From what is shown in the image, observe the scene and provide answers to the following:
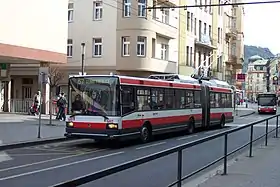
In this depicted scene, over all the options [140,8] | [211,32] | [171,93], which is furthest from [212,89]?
[211,32]

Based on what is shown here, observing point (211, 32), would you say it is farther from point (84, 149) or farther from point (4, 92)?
point (84, 149)

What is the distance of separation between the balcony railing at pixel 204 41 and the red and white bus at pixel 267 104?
30.2ft

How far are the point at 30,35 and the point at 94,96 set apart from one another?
49.1ft

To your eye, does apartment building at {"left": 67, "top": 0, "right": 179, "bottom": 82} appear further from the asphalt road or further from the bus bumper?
the bus bumper

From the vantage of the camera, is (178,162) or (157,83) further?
(157,83)

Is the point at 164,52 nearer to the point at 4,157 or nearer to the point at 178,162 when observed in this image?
the point at 4,157

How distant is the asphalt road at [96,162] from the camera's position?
254 inches

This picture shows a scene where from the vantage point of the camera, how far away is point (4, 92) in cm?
3738

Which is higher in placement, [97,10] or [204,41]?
[97,10]

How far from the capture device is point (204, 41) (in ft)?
188

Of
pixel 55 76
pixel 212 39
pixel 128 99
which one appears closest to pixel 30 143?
pixel 128 99

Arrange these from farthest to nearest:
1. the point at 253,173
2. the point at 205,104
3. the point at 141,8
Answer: the point at 141,8 → the point at 205,104 → the point at 253,173

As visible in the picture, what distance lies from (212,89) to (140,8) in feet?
50.5

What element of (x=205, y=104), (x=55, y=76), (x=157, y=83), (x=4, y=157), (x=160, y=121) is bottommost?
(x=4, y=157)
